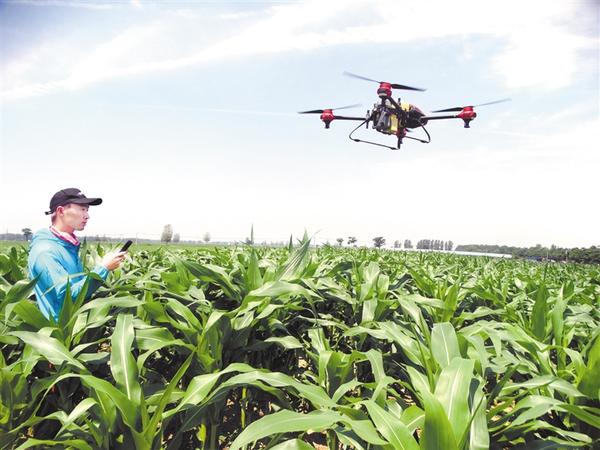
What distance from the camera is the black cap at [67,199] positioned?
2693mm

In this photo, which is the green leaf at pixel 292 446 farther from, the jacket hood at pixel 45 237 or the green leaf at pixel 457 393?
the jacket hood at pixel 45 237

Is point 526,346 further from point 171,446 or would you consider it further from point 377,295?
point 171,446

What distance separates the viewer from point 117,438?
1.37 m

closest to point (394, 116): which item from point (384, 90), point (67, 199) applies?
point (384, 90)

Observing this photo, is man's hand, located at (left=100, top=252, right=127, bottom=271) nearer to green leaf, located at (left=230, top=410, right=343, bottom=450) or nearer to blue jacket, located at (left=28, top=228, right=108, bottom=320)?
blue jacket, located at (left=28, top=228, right=108, bottom=320)

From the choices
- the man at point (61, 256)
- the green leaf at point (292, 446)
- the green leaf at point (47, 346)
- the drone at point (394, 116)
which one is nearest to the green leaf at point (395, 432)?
the green leaf at point (292, 446)

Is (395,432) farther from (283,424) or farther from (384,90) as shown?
(384,90)

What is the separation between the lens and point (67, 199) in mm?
2699

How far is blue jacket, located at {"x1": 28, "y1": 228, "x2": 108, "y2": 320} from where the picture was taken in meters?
2.30

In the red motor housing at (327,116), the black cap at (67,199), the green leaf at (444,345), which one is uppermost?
the red motor housing at (327,116)

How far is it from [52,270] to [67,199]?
660 millimetres

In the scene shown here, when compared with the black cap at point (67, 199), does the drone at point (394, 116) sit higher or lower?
higher

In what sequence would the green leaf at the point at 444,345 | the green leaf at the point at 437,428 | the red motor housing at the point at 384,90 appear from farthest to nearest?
the red motor housing at the point at 384,90 → the green leaf at the point at 444,345 → the green leaf at the point at 437,428

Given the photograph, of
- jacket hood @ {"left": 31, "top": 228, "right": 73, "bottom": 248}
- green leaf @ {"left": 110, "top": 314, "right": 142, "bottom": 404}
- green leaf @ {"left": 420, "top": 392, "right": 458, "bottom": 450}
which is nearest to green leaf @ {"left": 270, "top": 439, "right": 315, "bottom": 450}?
green leaf @ {"left": 420, "top": 392, "right": 458, "bottom": 450}
